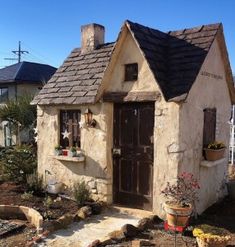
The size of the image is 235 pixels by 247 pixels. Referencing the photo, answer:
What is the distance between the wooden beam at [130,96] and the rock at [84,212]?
2.51 m

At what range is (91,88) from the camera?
778 centimetres

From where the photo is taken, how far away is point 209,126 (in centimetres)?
775

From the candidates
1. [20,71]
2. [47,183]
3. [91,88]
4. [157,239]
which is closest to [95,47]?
[91,88]

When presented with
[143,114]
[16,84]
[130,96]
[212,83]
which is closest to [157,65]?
[130,96]

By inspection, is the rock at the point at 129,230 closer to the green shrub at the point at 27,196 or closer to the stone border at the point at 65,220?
the stone border at the point at 65,220

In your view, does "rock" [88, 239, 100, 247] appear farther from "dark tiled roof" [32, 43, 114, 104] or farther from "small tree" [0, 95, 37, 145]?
"small tree" [0, 95, 37, 145]

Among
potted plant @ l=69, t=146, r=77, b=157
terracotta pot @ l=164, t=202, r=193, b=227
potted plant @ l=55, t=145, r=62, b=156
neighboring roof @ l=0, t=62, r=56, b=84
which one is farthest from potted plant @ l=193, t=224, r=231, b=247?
neighboring roof @ l=0, t=62, r=56, b=84

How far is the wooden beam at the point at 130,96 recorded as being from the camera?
6809 mm

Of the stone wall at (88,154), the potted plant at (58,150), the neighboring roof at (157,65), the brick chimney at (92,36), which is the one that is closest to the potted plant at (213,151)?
the neighboring roof at (157,65)

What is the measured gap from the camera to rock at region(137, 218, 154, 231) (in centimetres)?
618

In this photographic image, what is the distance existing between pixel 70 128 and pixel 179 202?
3.66 metres

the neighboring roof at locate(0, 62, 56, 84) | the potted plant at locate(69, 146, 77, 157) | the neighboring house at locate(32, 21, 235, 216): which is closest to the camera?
the neighboring house at locate(32, 21, 235, 216)

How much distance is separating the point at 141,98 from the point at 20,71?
16.4m

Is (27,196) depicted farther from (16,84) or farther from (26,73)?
(26,73)
